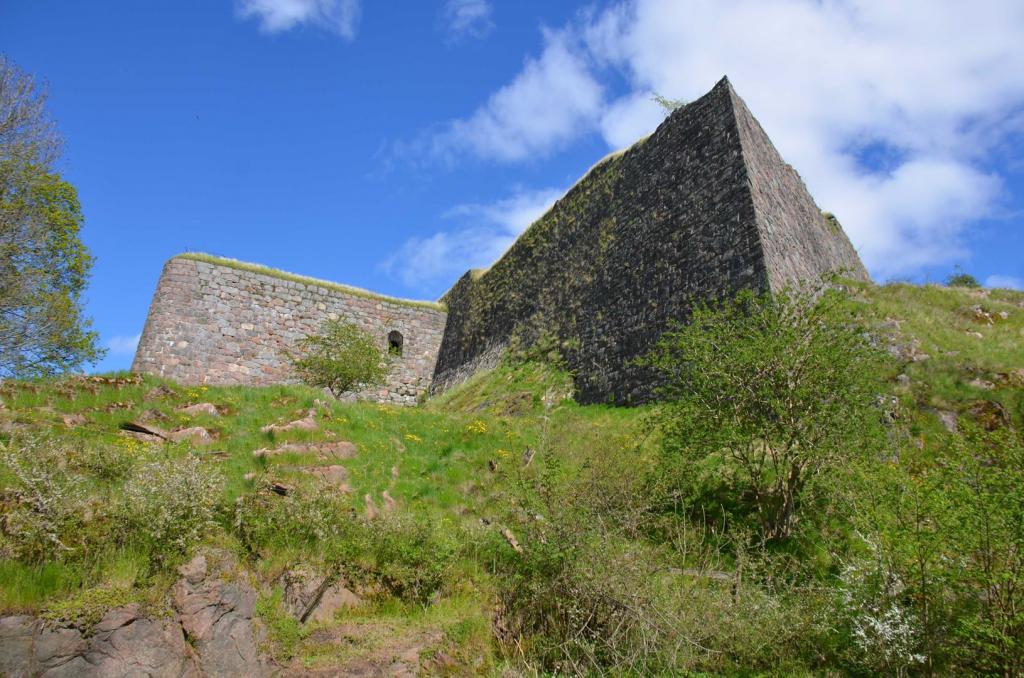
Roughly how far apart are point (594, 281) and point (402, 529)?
13.4m

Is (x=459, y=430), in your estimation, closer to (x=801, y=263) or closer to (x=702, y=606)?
(x=702, y=606)

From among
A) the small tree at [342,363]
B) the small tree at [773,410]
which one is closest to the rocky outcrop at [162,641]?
the small tree at [773,410]

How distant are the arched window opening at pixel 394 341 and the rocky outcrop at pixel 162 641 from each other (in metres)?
21.6

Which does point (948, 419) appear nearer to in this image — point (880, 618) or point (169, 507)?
point (880, 618)

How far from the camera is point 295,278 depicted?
26234 mm

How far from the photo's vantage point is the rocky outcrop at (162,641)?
555 cm

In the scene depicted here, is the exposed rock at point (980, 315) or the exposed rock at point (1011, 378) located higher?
the exposed rock at point (980, 315)

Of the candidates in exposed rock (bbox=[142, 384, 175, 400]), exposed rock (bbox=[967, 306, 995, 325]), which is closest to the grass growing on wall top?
exposed rock (bbox=[142, 384, 175, 400])

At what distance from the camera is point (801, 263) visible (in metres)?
16.3

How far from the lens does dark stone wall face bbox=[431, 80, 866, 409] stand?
15.1 m

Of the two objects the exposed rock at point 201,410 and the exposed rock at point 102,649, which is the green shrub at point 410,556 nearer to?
the exposed rock at point 102,649

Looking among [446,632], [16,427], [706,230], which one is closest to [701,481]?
[446,632]

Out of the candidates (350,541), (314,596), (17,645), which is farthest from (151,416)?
(17,645)

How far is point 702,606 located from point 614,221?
49.6 ft
